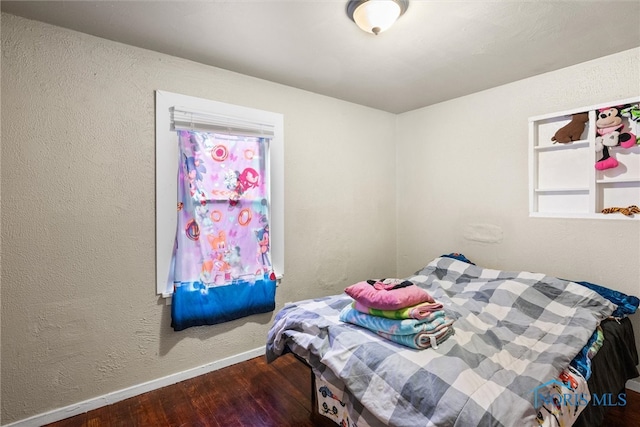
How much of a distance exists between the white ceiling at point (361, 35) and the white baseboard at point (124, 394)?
2342mm

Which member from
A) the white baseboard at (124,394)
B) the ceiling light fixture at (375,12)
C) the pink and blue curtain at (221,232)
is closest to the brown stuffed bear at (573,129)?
the ceiling light fixture at (375,12)

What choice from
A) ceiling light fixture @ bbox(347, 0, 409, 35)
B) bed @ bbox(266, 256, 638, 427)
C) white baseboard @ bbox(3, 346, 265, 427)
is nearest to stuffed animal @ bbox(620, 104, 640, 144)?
bed @ bbox(266, 256, 638, 427)

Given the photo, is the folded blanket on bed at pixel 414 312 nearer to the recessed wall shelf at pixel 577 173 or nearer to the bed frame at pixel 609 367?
the bed frame at pixel 609 367

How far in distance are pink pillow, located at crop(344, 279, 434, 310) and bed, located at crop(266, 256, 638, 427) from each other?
0.17m

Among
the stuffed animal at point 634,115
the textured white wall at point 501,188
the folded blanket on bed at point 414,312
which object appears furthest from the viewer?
the textured white wall at point 501,188

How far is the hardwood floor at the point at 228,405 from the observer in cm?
188

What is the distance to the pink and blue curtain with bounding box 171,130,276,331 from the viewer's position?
7.58ft

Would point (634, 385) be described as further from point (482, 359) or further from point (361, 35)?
point (361, 35)

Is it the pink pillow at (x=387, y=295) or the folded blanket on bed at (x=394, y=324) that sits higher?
the pink pillow at (x=387, y=295)

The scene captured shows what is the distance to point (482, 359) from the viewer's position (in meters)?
1.46

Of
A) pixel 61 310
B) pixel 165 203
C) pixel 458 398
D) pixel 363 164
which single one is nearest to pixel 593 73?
pixel 363 164

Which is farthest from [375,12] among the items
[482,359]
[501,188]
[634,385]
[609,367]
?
[634,385]

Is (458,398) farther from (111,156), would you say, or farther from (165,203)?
(111,156)

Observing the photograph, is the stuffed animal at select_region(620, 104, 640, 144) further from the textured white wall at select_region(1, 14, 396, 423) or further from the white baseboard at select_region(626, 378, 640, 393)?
the textured white wall at select_region(1, 14, 396, 423)
